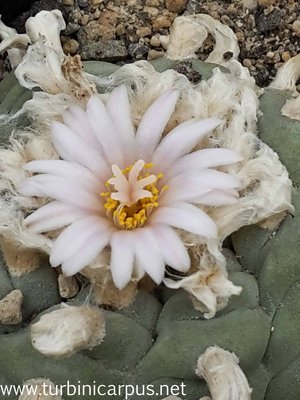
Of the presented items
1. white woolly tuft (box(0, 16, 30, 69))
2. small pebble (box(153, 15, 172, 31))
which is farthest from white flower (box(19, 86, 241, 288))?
small pebble (box(153, 15, 172, 31))

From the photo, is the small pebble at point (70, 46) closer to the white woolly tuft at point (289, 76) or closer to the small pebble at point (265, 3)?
the small pebble at point (265, 3)

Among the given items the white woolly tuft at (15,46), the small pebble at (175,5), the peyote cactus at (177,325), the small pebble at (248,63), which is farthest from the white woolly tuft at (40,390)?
the small pebble at (175,5)

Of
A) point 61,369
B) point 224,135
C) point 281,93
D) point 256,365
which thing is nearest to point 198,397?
point 256,365

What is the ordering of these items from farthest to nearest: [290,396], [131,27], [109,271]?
[131,27] → [290,396] → [109,271]

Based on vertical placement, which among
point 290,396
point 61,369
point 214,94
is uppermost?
point 214,94

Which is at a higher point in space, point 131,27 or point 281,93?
point 281,93

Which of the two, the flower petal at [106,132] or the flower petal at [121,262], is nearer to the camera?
the flower petal at [121,262]

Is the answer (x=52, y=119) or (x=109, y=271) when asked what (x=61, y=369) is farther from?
(x=52, y=119)
